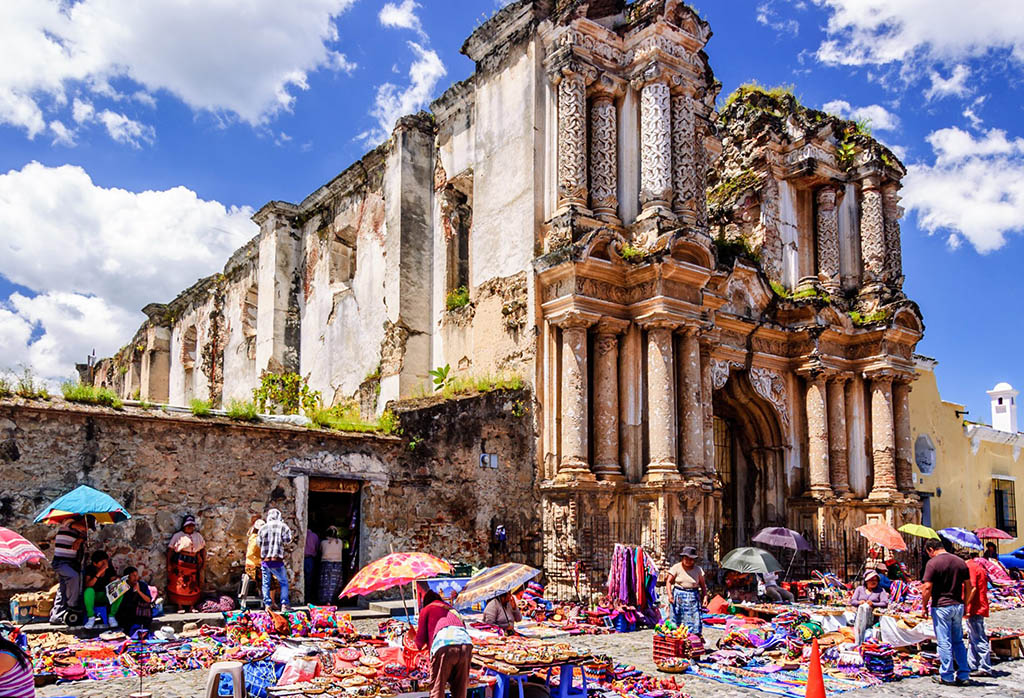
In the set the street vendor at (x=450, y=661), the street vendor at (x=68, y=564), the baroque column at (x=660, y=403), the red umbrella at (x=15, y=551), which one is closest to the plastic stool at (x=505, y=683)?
the street vendor at (x=450, y=661)

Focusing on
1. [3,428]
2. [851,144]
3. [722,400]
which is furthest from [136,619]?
[851,144]

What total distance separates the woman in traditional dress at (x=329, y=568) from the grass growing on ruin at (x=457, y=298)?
6.20 metres

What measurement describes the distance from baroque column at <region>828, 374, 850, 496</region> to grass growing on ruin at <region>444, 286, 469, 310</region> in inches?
331

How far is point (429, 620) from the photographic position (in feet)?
A: 24.0

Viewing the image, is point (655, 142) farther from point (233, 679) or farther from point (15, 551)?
point (233, 679)

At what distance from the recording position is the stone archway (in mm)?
19922

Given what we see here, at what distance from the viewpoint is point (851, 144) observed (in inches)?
885

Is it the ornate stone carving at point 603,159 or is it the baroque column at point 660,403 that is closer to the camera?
the baroque column at point 660,403

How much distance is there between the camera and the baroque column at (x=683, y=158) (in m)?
16.9

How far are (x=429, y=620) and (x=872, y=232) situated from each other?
17.9 m

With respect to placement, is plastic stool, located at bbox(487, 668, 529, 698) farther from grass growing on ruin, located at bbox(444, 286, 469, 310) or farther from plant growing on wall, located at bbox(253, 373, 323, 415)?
plant growing on wall, located at bbox(253, 373, 323, 415)

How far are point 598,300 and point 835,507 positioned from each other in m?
8.05

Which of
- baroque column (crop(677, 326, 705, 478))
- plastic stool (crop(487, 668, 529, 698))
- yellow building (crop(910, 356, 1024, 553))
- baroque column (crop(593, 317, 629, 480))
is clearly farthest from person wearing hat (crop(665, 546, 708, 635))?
yellow building (crop(910, 356, 1024, 553))

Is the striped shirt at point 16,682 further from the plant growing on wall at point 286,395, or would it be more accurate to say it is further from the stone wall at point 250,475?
the plant growing on wall at point 286,395
